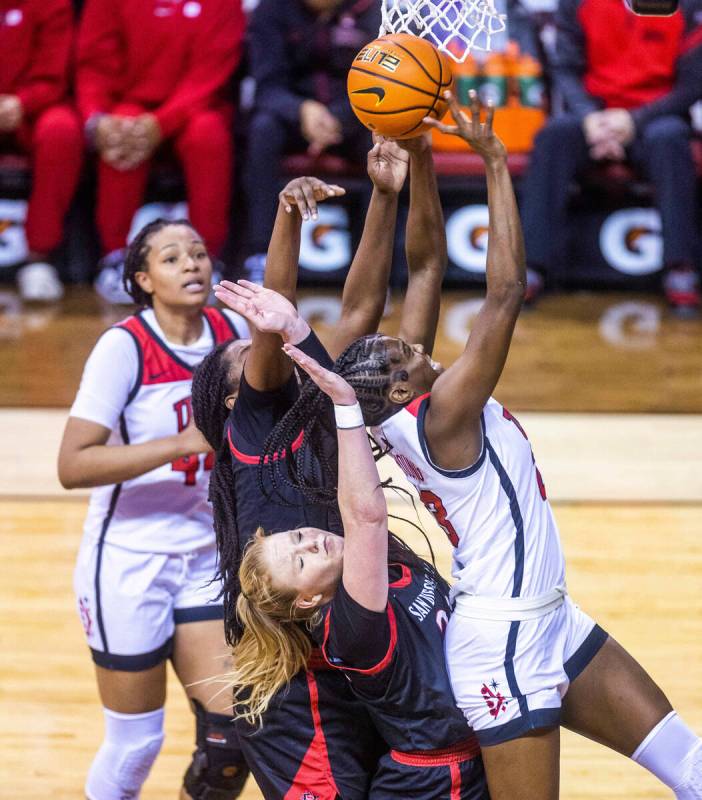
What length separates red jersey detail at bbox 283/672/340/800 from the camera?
2.74 metres

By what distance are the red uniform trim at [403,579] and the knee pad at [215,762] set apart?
0.73 meters

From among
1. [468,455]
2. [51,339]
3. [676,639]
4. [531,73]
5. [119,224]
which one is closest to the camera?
[468,455]

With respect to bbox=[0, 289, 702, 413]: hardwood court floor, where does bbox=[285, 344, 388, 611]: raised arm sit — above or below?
above

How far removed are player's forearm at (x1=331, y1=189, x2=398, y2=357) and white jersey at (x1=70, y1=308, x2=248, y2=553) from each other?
0.50 metres

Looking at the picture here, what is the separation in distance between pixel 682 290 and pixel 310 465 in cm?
504

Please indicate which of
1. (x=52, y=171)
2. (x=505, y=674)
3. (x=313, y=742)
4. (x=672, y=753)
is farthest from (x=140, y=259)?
(x=52, y=171)

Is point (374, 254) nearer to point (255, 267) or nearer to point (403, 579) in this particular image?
point (403, 579)

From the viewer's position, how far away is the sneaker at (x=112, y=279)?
25.1 feet

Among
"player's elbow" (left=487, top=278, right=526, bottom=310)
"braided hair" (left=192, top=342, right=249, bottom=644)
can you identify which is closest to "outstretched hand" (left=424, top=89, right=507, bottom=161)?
"player's elbow" (left=487, top=278, right=526, bottom=310)

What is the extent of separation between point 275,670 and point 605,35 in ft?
19.5

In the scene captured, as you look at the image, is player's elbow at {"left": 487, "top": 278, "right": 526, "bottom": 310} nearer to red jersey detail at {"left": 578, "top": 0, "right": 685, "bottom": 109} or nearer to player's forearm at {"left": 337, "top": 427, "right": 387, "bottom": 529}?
player's forearm at {"left": 337, "top": 427, "right": 387, "bottom": 529}

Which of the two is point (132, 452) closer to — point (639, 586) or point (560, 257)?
point (639, 586)

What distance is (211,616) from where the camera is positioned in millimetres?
3525

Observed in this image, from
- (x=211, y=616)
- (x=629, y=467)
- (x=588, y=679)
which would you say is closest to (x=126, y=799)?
(x=211, y=616)
